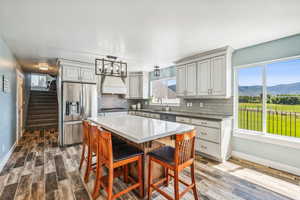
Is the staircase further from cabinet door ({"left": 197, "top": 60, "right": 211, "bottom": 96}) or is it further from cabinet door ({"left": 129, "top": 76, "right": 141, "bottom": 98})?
cabinet door ({"left": 197, "top": 60, "right": 211, "bottom": 96})

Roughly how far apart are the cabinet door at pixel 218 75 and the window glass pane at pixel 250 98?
1.63 feet

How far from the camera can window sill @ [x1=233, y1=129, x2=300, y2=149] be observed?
8.66 ft

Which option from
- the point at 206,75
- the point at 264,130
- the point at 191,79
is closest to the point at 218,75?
the point at 206,75

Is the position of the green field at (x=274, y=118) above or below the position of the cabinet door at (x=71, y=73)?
below

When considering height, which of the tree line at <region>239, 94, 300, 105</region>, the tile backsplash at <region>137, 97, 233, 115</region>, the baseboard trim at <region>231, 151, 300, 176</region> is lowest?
the baseboard trim at <region>231, 151, 300, 176</region>

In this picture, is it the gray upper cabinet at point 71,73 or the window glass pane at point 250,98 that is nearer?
the window glass pane at point 250,98

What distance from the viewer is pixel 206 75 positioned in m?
3.58

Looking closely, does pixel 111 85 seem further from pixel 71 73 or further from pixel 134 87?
pixel 134 87

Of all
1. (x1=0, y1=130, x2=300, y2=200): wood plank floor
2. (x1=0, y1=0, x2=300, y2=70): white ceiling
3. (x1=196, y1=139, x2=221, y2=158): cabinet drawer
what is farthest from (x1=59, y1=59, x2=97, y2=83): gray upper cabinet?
(x1=196, y1=139, x2=221, y2=158): cabinet drawer

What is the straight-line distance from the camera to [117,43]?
9.91 ft

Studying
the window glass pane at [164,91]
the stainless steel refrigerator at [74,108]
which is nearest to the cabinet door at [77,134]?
the stainless steel refrigerator at [74,108]

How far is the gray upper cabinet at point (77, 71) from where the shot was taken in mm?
4125

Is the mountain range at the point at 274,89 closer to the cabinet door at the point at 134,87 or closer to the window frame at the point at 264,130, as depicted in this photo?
the window frame at the point at 264,130

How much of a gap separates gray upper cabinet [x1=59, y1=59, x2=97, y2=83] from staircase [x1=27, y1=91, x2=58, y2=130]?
3476mm
